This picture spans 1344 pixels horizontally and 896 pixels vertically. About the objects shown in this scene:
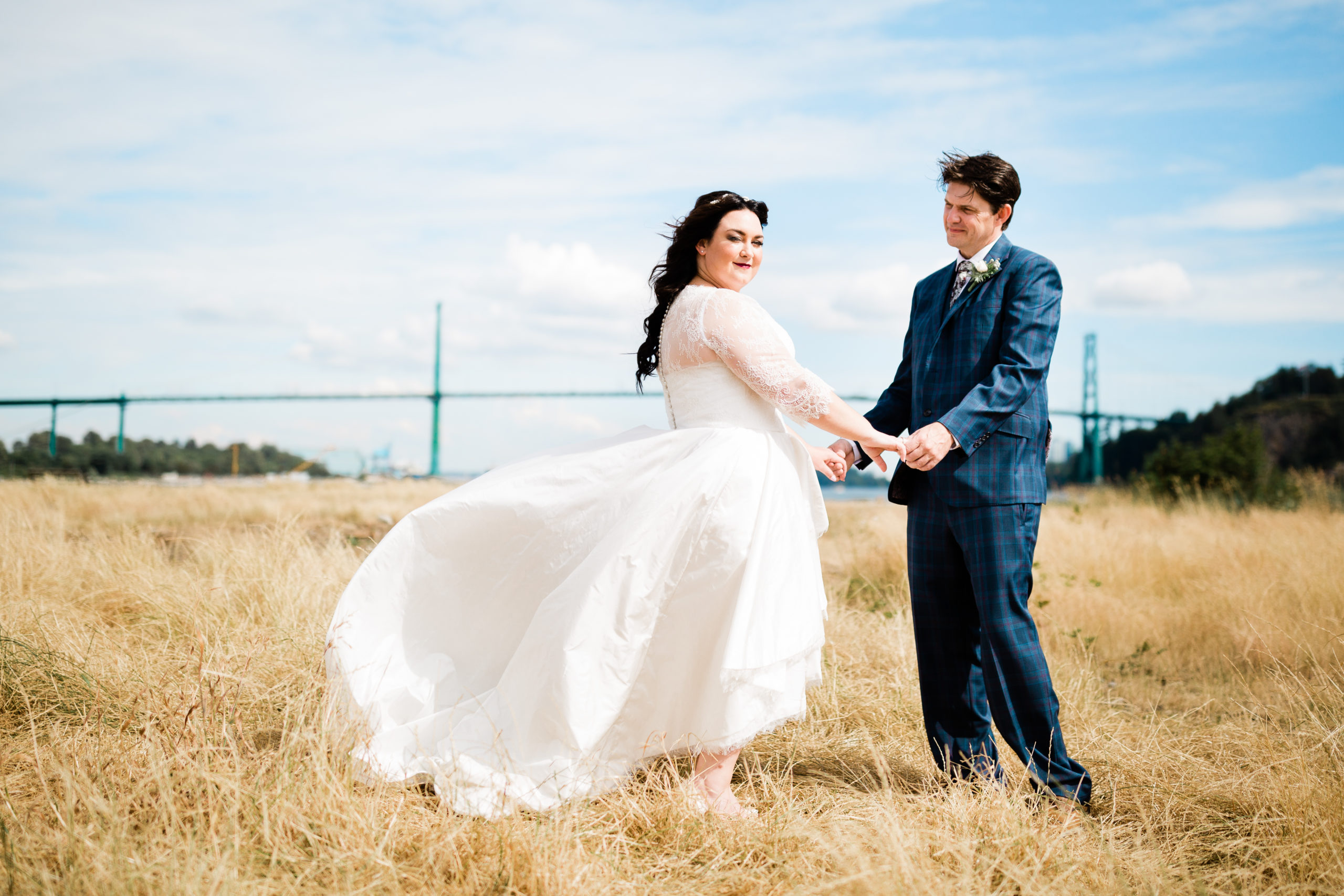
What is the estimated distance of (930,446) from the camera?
2.67 m

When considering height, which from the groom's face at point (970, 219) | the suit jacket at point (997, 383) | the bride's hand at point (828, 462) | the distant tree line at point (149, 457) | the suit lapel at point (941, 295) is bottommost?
the distant tree line at point (149, 457)

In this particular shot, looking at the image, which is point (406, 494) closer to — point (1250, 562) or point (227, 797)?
point (1250, 562)

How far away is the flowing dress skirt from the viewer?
2.57m

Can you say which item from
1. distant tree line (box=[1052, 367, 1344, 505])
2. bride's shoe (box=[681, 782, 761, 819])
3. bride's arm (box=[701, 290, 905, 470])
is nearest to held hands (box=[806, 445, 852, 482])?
bride's arm (box=[701, 290, 905, 470])

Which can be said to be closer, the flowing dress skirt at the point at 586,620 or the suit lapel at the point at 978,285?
the flowing dress skirt at the point at 586,620

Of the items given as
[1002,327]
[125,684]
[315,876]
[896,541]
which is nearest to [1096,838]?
[1002,327]

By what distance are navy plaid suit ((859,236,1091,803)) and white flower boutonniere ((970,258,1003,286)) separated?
2cm

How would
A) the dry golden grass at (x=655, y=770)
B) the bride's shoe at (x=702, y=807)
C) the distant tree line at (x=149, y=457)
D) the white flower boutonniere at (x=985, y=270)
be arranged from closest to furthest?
the dry golden grass at (x=655, y=770), the bride's shoe at (x=702, y=807), the white flower boutonniere at (x=985, y=270), the distant tree line at (x=149, y=457)

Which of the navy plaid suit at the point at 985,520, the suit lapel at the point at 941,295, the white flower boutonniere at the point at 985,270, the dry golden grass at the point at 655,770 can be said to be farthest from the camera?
the suit lapel at the point at 941,295

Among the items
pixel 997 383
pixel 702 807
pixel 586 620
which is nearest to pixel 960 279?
pixel 997 383

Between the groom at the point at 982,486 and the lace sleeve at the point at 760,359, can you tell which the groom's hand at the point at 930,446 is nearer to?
the groom at the point at 982,486

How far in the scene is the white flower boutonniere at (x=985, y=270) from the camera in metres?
2.79

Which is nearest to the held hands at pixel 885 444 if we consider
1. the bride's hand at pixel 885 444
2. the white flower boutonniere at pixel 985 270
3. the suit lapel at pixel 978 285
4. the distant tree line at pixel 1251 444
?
the bride's hand at pixel 885 444

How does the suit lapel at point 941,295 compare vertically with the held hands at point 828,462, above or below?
above
